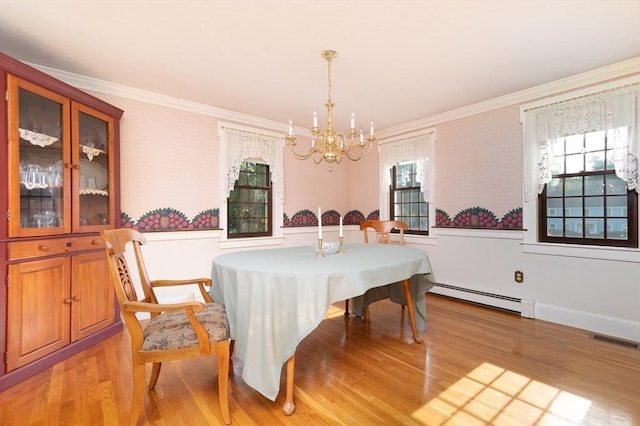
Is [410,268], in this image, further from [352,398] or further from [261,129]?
[261,129]

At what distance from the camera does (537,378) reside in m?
2.05

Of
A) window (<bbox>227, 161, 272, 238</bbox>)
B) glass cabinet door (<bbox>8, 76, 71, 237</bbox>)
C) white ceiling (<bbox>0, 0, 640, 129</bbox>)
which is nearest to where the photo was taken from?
white ceiling (<bbox>0, 0, 640, 129</bbox>)

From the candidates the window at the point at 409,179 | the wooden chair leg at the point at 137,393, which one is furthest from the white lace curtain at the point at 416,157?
the wooden chair leg at the point at 137,393

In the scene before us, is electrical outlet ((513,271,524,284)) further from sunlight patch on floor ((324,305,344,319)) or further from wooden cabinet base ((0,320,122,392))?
wooden cabinet base ((0,320,122,392))

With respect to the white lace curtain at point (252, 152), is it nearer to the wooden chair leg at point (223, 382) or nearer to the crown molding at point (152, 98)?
the crown molding at point (152, 98)

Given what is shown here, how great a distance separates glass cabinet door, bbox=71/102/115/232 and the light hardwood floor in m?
1.10

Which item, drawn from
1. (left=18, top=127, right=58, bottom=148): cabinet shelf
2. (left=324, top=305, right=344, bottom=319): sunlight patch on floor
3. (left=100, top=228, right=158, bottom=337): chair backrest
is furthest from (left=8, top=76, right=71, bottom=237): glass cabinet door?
(left=324, top=305, right=344, bottom=319): sunlight patch on floor

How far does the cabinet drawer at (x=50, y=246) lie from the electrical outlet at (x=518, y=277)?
421cm

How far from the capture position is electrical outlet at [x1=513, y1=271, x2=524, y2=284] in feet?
11.0

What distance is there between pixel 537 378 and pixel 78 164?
12.6 ft

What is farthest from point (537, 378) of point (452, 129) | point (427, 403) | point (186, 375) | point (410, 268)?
point (452, 129)

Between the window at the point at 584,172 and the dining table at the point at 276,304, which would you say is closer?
the dining table at the point at 276,304

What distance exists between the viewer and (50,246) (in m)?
2.27

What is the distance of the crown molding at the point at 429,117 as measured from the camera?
109 inches
